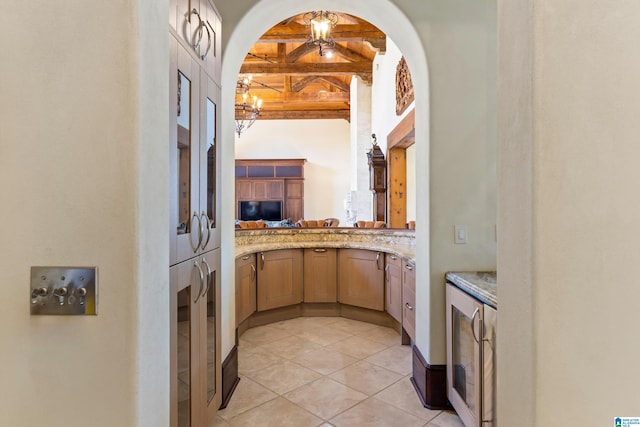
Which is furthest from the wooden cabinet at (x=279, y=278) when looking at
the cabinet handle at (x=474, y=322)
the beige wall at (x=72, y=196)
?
the beige wall at (x=72, y=196)

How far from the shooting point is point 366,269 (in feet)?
12.8

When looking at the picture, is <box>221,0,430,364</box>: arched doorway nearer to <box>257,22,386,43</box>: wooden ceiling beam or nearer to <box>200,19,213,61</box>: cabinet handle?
<box>200,19,213,61</box>: cabinet handle

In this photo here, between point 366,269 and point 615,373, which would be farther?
point 366,269

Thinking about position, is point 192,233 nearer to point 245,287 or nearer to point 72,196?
point 72,196

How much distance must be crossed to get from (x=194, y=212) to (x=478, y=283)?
156 centimetres

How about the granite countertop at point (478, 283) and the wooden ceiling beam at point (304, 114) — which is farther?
the wooden ceiling beam at point (304, 114)

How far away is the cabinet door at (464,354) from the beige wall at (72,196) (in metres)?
1.55

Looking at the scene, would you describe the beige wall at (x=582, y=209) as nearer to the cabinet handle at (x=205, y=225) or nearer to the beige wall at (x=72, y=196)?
the beige wall at (x=72, y=196)

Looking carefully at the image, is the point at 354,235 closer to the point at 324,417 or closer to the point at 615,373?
the point at 324,417

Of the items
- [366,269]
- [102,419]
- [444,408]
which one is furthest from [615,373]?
[366,269]

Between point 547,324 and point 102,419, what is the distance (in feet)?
3.47

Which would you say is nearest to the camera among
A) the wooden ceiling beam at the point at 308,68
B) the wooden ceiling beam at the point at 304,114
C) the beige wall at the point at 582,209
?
the beige wall at the point at 582,209

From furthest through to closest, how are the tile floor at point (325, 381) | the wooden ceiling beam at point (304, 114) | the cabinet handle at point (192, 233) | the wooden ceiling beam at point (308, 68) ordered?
1. the wooden ceiling beam at point (304, 114)
2. the wooden ceiling beam at point (308, 68)
3. the tile floor at point (325, 381)
4. the cabinet handle at point (192, 233)

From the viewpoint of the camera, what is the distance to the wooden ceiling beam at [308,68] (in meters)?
8.10
